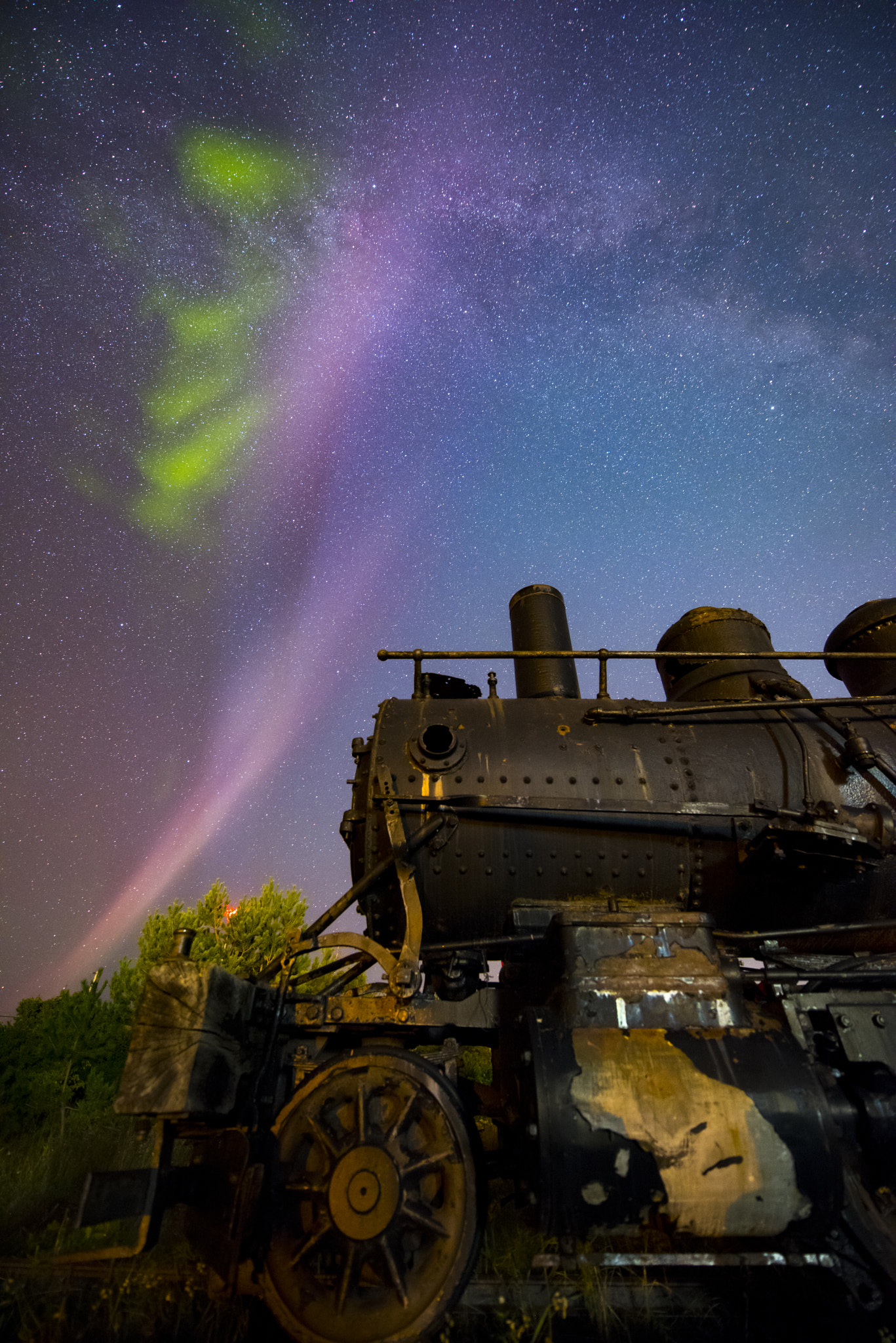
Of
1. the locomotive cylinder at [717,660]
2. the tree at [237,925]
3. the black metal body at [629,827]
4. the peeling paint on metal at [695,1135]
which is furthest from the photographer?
the tree at [237,925]

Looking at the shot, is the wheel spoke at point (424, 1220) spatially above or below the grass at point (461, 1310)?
above

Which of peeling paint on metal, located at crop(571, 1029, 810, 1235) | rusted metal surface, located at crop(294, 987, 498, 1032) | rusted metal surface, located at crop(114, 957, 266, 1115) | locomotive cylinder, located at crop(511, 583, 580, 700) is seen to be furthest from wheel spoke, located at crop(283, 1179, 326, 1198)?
locomotive cylinder, located at crop(511, 583, 580, 700)

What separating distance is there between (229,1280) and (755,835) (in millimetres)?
3375

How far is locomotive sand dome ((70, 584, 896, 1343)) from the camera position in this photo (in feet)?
8.55

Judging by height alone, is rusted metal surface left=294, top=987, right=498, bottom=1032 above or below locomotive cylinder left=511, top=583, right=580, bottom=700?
below

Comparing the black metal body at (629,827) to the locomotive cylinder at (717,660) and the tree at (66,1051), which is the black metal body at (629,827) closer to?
the locomotive cylinder at (717,660)

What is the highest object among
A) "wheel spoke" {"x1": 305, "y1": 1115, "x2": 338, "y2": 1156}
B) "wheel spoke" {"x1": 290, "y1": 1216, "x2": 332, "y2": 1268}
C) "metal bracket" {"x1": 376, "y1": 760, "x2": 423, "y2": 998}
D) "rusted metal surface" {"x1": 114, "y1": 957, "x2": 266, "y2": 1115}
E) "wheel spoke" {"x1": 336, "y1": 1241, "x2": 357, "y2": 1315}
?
"metal bracket" {"x1": 376, "y1": 760, "x2": 423, "y2": 998}

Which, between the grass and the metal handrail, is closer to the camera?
the grass

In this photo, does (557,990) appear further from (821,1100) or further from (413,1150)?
(821,1100)

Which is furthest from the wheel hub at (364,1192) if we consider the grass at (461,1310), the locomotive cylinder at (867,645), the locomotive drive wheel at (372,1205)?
the locomotive cylinder at (867,645)

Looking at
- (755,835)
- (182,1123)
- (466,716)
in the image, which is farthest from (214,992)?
(755,835)

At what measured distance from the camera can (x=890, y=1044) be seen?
10.2 feet

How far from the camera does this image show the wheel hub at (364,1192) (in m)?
2.68

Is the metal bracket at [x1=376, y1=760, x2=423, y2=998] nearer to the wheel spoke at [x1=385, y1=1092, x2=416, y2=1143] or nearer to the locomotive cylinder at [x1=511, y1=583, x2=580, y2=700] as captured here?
the wheel spoke at [x1=385, y1=1092, x2=416, y2=1143]
